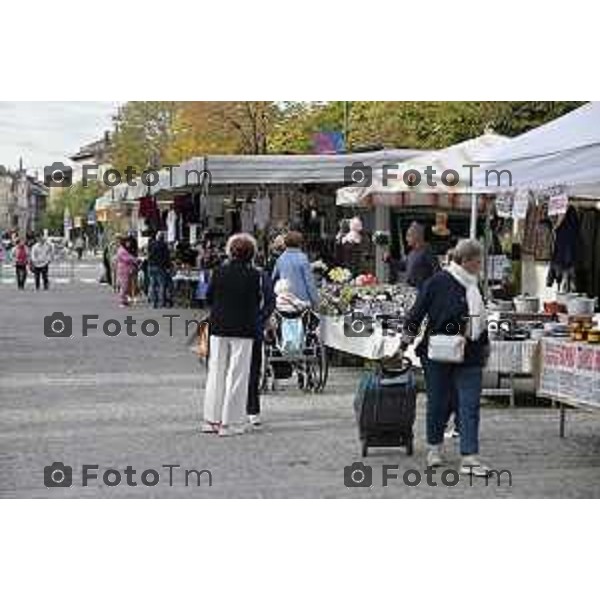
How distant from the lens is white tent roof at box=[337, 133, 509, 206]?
14.2m

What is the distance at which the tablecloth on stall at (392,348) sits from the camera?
10.9 metres

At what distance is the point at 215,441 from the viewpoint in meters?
9.88

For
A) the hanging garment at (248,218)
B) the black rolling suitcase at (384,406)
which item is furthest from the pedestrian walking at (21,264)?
the black rolling suitcase at (384,406)

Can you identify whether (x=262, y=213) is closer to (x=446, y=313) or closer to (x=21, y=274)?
(x=446, y=313)

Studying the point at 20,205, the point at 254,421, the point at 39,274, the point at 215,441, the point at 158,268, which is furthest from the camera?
the point at 20,205

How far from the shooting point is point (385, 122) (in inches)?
1314

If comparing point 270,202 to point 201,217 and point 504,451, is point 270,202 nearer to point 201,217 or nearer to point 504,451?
point 201,217

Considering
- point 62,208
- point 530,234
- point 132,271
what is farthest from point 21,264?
point 62,208

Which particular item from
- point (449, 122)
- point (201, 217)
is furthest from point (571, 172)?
point (449, 122)

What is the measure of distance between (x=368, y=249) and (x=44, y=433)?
11.3 meters

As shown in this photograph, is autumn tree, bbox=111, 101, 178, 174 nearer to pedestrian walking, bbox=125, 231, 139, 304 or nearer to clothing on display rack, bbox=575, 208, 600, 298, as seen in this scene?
pedestrian walking, bbox=125, 231, 139, 304

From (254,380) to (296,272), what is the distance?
2.44 meters

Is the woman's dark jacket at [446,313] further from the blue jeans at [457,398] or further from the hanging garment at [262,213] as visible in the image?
the hanging garment at [262,213]

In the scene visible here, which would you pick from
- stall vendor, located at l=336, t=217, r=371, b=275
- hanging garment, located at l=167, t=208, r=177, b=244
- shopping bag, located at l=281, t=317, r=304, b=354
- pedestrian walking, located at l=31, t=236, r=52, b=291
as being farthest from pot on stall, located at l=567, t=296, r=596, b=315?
pedestrian walking, located at l=31, t=236, r=52, b=291
